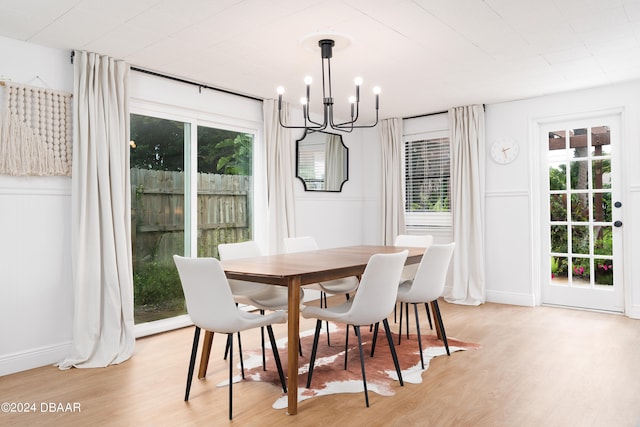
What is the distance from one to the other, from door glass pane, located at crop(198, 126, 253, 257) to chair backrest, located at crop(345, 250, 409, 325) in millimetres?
2345

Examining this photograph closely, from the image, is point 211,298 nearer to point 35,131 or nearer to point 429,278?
point 429,278

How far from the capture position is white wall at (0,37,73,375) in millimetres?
3070

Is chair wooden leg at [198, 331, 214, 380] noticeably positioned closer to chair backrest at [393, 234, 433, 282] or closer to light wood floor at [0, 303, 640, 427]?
light wood floor at [0, 303, 640, 427]

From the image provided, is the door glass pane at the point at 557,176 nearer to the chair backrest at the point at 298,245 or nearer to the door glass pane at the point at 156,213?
the chair backrest at the point at 298,245

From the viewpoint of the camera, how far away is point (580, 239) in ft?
15.7

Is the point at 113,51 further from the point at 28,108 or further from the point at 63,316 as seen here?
the point at 63,316

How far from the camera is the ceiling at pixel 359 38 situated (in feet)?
8.72

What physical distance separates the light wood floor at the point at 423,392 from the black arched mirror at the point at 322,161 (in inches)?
94.4

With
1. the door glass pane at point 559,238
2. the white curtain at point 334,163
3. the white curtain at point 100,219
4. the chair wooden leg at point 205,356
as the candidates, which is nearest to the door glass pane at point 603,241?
the door glass pane at point 559,238

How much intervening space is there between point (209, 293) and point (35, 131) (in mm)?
1933

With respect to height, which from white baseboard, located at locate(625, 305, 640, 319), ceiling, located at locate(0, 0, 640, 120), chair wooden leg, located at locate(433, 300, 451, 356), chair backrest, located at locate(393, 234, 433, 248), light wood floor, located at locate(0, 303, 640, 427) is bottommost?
light wood floor, located at locate(0, 303, 640, 427)

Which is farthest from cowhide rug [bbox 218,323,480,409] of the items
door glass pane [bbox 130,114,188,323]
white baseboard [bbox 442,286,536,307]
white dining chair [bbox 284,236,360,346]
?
white baseboard [bbox 442,286,536,307]

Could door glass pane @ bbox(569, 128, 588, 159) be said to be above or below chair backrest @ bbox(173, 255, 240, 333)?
above

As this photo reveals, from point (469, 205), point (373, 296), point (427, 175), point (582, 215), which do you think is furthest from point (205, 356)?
point (582, 215)
